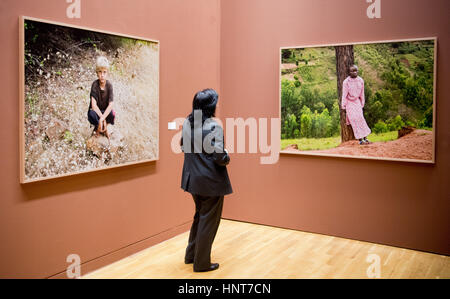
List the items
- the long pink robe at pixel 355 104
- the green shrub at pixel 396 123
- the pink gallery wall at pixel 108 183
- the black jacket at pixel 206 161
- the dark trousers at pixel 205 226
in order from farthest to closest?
the long pink robe at pixel 355 104, the green shrub at pixel 396 123, the dark trousers at pixel 205 226, the black jacket at pixel 206 161, the pink gallery wall at pixel 108 183

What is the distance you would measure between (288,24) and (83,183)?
3.20 metres

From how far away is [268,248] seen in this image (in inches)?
178

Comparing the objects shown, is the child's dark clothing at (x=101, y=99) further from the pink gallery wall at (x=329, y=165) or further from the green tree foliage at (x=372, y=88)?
the green tree foliage at (x=372, y=88)

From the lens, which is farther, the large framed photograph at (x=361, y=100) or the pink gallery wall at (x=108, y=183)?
the large framed photograph at (x=361, y=100)

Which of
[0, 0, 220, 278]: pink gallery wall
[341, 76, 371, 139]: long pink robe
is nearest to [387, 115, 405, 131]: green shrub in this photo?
[341, 76, 371, 139]: long pink robe

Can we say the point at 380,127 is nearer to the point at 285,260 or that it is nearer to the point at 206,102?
the point at 285,260

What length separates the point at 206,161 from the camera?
364 centimetres

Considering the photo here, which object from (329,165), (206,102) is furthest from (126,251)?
(329,165)

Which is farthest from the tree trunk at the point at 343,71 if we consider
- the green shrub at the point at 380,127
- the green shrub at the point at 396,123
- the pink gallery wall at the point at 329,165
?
the green shrub at the point at 396,123

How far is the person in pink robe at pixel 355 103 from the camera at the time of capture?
461 centimetres

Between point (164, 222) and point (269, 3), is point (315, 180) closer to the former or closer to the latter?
point (164, 222)

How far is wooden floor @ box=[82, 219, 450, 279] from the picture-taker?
12.4 ft

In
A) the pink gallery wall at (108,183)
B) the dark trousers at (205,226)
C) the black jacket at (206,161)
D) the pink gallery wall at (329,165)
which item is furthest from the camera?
the pink gallery wall at (329,165)
